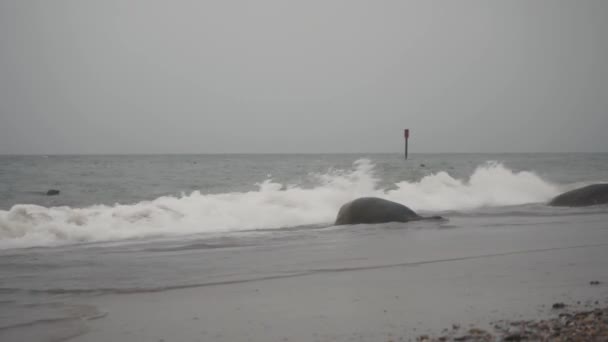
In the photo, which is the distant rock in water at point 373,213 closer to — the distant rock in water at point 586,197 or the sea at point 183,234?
the sea at point 183,234

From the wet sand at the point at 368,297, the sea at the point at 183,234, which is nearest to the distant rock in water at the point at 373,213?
the sea at the point at 183,234

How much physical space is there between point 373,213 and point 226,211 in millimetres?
4604

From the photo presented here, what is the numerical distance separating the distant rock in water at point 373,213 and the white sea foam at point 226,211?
146 cm

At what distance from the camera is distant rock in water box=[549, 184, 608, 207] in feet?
53.8

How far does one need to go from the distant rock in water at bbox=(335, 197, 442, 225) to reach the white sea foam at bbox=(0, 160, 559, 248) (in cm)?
146

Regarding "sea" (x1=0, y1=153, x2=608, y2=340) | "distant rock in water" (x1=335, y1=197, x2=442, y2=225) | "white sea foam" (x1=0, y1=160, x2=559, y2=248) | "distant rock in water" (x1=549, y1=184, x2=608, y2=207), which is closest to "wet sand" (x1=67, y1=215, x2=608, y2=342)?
"sea" (x1=0, y1=153, x2=608, y2=340)

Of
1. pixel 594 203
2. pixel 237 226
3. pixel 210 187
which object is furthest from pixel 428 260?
pixel 210 187

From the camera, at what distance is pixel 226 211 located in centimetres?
1513

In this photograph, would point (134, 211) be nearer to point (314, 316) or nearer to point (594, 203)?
point (314, 316)

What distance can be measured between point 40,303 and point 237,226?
26.6 feet

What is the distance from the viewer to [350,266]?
6.93 meters

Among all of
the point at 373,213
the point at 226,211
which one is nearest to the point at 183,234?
the point at 226,211

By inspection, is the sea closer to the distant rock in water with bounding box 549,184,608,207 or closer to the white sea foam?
the white sea foam

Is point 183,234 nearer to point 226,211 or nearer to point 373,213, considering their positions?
point 226,211
